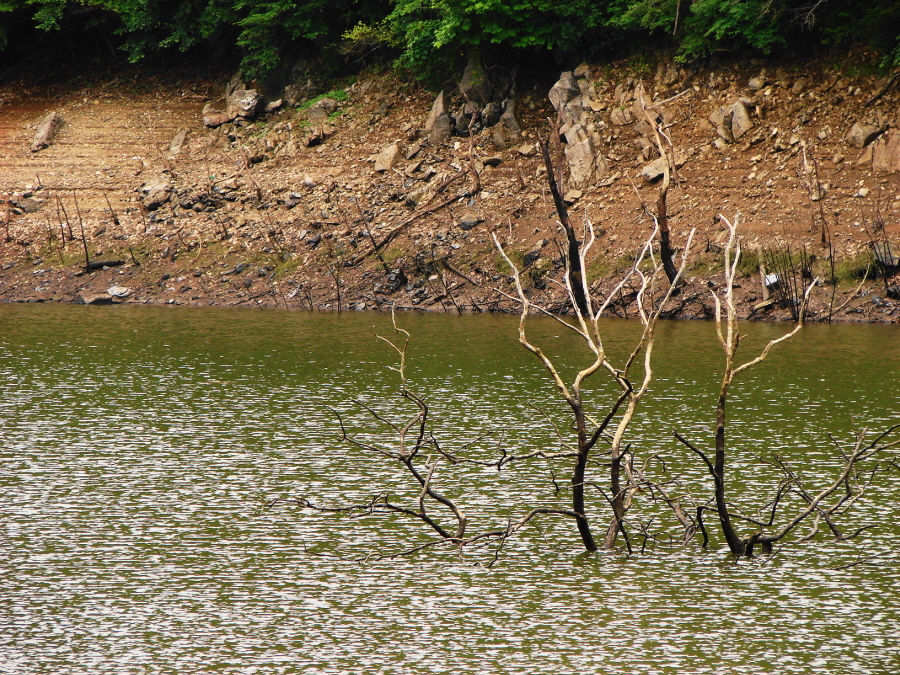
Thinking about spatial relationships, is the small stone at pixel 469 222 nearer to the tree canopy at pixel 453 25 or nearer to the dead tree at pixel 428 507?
the tree canopy at pixel 453 25

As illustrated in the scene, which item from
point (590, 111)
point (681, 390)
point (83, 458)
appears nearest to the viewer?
point (83, 458)

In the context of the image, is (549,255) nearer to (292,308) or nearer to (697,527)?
(292,308)

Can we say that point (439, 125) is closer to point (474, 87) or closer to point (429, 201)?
point (474, 87)

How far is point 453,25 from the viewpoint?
105 ft

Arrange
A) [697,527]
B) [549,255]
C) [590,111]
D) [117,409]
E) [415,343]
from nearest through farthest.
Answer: [697,527], [117,409], [415,343], [549,255], [590,111]

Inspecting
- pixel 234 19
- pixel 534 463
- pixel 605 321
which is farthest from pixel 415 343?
pixel 234 19

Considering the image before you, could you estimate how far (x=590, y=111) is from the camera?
33.4 meters

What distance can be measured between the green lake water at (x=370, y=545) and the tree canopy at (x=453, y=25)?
13.9 m

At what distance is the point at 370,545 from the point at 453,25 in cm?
2454

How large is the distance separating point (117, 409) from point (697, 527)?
983 centimetres

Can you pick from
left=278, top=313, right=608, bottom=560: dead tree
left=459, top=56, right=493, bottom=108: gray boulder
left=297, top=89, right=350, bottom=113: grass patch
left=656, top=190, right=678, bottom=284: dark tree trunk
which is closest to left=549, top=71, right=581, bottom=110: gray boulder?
left=459, top=56, right=493, bottom=108: gray boulder

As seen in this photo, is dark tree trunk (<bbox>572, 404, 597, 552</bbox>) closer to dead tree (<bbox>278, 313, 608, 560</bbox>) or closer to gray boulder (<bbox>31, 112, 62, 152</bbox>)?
dead tree (<bbox>278, 313, 608, 560</bbox>)

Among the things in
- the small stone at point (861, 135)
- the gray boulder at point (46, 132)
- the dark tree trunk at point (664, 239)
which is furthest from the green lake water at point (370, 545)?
the gray boulder at point (46, 132)

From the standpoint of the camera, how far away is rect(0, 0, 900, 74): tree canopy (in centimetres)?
3036
